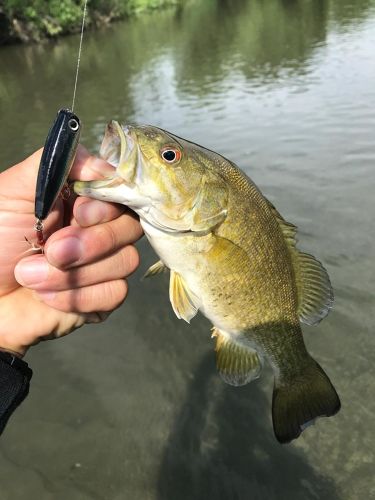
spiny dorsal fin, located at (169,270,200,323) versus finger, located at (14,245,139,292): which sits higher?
finger, located at (14,245,139,292)

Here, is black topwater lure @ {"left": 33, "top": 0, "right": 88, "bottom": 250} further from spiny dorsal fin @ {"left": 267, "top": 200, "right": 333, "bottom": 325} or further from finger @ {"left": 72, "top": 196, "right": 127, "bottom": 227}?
spiny dorsal fin @ {"left": 267, "top": 200, "right": 333, "bottom": 325}

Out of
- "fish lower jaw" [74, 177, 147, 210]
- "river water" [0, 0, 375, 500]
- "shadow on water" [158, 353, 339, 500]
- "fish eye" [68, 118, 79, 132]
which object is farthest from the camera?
"river water" [0, 0, 375, 500]

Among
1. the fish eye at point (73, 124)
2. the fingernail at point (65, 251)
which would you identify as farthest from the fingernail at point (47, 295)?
the fish eye at point (73, 124)

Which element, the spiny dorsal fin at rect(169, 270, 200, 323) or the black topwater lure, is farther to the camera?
the spiny dorsal fin at rect(169, 270, 200, 323)

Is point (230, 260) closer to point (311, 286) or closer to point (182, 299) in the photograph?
point (182, 299)

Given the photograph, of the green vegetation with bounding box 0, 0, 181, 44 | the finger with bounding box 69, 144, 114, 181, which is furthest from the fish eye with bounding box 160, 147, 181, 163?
the green vegetation with bounding box 0, 0, 181, 44

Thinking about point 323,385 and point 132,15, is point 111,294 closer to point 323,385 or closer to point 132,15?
point 323,385

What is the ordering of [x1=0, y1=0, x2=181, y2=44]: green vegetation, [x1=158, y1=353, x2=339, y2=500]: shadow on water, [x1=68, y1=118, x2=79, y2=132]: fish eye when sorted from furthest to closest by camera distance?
[x1=0, y1=0, x2=181, y2=44]: green vegetation
[x1=158, y1=353, x2=339, y2=500]: shadow on water
[x1=68, y1=118, x2=79, y2=132]: fish eye
